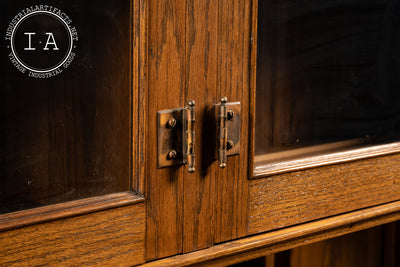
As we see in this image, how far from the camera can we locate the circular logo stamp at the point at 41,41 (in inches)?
20.4

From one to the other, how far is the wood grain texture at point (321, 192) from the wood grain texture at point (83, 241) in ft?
0.55

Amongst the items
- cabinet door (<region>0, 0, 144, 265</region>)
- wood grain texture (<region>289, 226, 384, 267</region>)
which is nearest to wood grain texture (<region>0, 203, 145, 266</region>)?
cabinet door (<region>0, 0, 144, 265</region>)

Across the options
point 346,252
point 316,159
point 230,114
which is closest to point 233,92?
point 230,114

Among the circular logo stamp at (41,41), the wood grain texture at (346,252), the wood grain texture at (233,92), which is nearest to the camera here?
the circular logo stamp at (41,41)

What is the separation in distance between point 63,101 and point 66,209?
0.11m

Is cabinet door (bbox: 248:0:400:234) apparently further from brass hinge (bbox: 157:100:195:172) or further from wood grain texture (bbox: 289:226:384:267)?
wood grain texture (bbox: 289:226:384:267)

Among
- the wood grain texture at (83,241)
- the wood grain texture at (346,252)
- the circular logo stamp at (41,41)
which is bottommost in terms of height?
the wood grain texture at (346,252)

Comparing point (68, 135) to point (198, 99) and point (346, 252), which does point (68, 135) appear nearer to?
point (198, 99)

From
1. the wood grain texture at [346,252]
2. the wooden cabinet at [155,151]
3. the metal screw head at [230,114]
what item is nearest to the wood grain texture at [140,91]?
the wooden cabinet at [155,151]

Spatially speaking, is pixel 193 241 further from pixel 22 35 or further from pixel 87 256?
pixel 22 35

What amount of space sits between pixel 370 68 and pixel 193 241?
1.33 ft

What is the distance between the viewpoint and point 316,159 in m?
0.76

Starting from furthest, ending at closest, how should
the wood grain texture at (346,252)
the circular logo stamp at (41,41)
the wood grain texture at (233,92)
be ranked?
the wood grain texture at (346,252)
the wood grain texture at (233,92)
the circular logo stamp at (41,41)

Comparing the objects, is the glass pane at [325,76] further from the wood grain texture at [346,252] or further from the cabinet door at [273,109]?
the wood grain texture at [346,252]
